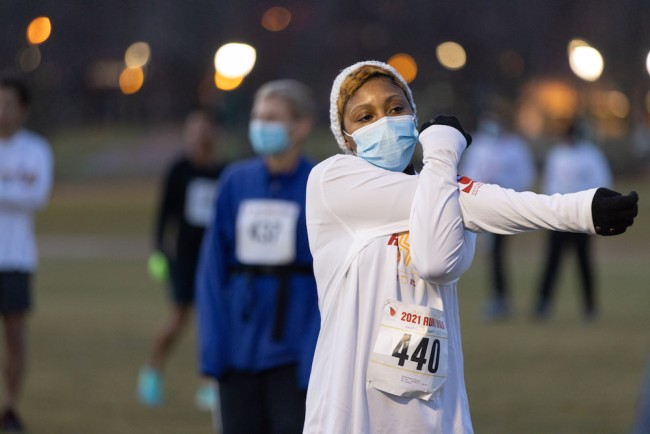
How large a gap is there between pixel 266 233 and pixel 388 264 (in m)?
2.55

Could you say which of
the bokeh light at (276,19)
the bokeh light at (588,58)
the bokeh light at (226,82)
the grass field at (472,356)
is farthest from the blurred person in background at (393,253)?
the bokeh light at (276,19)

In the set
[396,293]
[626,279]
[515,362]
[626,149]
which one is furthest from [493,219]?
[626,149]

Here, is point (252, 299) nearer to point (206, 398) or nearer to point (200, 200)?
point (206, 398)

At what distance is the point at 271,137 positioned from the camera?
7168 millimetres

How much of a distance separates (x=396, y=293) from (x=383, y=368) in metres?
0.25

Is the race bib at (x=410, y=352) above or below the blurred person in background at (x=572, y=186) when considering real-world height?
above

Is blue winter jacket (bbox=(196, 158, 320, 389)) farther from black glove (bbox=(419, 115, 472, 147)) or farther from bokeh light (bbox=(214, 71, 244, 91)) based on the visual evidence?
bokeh light (bbox=(214, 71, 244, 91))

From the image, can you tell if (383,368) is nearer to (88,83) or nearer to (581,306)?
(581,306)

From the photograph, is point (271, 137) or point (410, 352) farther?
point (271, 137)

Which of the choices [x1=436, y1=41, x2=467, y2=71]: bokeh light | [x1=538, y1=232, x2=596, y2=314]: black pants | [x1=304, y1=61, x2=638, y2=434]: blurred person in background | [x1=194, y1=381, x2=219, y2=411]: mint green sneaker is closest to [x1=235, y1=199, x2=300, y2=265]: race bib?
[x1=304, y1=61, x2=638, y2=434]: blurred person in background

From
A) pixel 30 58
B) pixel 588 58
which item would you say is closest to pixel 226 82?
pixel 30 58

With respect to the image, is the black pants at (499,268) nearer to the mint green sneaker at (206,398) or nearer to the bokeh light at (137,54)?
the mint green sneaker at (206,398)

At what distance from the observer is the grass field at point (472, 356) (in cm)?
1054

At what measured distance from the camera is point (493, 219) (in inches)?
167
